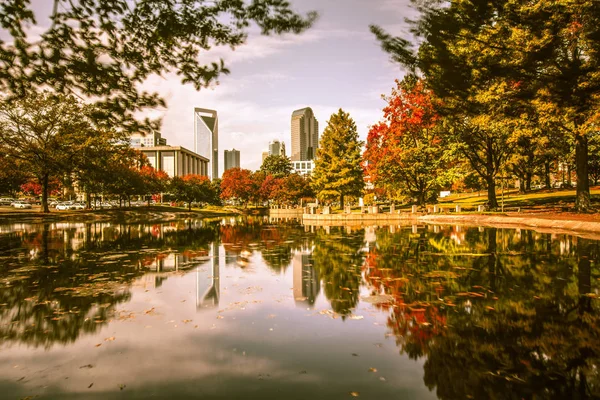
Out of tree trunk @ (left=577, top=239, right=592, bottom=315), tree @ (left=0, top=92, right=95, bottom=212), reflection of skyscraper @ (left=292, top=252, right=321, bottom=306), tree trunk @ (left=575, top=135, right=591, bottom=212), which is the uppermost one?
tree @ (left=0, top=92, right=95, bottom=212)

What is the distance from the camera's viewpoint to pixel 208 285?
848 centimetres

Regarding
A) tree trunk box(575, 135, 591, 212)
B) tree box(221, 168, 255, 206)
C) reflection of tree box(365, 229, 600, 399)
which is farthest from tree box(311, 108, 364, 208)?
reflection of tree box(365, 229, 600, 399)

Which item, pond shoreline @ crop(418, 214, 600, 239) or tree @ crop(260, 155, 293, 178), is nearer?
pond shoreline @ crop(418, 214, 600, 239)

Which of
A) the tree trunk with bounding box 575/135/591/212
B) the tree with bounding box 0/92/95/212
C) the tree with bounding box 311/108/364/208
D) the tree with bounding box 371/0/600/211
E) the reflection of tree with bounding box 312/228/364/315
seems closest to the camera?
the reflection of tree with bounding box 312/228/364/315

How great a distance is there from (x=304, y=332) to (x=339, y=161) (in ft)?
149

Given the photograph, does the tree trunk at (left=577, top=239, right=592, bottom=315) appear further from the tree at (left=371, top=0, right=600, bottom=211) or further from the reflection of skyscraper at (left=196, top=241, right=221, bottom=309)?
the reflection of skyscraper at (left=196, top=241, right=221, bottom=309)

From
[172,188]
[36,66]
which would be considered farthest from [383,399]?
[172,188]

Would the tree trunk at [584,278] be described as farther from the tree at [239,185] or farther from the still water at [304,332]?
the tree at [239,185]

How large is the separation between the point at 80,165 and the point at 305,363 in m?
37.3

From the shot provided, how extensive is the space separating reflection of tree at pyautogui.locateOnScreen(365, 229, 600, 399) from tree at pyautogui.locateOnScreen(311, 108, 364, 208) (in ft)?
128

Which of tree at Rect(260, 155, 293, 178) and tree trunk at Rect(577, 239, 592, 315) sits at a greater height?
tree at Rect(260, 155, 293, 178)

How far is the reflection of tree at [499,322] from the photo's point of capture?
12.6ft

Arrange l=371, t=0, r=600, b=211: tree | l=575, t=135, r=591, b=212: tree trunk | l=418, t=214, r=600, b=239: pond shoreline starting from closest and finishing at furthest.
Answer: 1. l=371, t=0, r=600, b=211: tree
2. l=418, t=214, r=600, b=239: pond shoreline
3. l=575, t=135, r=591, b=212: tree trunk

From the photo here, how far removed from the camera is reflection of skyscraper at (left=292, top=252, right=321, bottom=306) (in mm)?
7297
